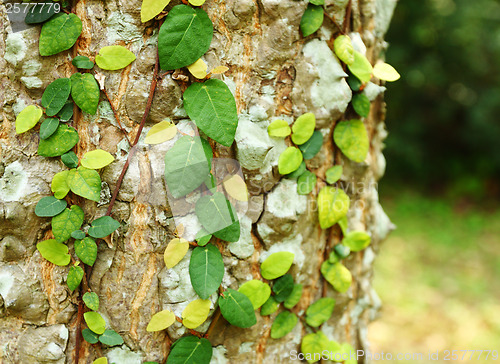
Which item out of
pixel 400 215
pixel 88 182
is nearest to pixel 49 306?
pixel 88 182

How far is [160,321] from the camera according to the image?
0.78 m

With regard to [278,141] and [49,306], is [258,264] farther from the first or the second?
[49,306]

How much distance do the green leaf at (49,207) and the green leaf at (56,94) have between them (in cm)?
15

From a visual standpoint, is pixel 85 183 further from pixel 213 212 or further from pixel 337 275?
pixel 337 275

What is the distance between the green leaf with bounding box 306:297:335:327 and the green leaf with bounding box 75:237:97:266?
49 cm

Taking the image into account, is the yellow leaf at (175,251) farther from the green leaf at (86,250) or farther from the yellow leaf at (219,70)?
the yellow leaf at (219,70)

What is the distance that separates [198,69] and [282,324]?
0.57m

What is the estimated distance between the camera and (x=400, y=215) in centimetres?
410

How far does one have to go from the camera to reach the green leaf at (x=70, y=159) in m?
0.73

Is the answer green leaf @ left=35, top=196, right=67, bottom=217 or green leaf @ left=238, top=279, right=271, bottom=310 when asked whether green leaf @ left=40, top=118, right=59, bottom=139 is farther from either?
green leaf @ left=238, top=279, right=271, bottom=310

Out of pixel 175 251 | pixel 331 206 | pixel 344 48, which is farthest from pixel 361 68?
pixel 175 251

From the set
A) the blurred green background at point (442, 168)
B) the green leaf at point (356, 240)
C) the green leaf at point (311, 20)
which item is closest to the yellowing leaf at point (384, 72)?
the green leaf at point (311, 20)

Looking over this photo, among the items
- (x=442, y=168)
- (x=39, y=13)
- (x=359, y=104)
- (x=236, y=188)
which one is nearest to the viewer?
(x=39, y=13)

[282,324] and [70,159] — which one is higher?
[70,159]
